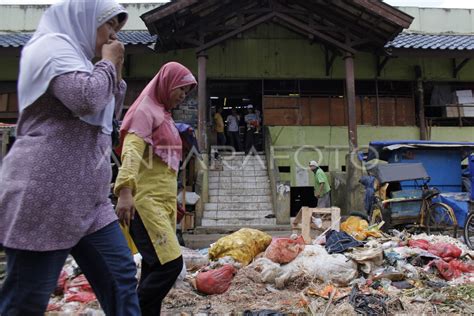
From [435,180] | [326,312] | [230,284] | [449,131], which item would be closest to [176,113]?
[435,180]

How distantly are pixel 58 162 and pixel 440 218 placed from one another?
7.23 meters

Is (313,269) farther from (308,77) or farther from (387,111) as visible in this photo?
(387,111)

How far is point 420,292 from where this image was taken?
4.26m

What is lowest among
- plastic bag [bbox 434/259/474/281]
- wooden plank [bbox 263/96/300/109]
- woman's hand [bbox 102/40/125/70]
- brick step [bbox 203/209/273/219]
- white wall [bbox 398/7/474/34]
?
plastic bag [bbox 434/259/474/281]

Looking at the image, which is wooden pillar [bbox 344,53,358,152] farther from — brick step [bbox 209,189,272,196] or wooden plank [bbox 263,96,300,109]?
brick step [bbox 209,189,272,196]

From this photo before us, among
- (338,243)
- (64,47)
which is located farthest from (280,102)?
(64,47)

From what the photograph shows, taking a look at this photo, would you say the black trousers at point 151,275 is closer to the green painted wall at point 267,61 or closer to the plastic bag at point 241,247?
the plastic bag at point 241,247

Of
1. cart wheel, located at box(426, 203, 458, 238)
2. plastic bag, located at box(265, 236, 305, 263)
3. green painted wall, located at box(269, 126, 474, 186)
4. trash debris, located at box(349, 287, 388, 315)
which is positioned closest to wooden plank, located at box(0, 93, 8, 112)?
green painted wall, located at box(269, 126, 474, 186)

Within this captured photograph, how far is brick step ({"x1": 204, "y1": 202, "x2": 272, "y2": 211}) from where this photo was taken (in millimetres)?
10297

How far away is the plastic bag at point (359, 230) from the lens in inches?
261

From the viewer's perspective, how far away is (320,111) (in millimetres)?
13586

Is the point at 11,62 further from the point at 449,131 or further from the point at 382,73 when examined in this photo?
the point at 449,131

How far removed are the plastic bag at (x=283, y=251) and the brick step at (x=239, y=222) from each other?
14.5 ft

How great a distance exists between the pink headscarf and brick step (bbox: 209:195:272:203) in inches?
301
